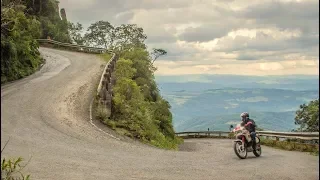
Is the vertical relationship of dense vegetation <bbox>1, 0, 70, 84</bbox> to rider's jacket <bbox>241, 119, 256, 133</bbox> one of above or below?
above

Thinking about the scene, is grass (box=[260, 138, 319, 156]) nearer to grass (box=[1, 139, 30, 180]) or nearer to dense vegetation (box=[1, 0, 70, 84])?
dense vegetation (box=[1, 0, 70, 84])

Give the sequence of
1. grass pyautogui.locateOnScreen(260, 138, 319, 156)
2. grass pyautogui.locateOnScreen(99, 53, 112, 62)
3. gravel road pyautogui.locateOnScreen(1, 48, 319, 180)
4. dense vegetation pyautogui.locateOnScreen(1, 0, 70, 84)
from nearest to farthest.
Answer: dense vegetation pyautogui.locateOnScreen(1, 0, 70, 84)
gravel road pyautogui.locateOnScreen(1, 48, 319, 180)
grass pyautogui.locateOnScreen(260, 138, 319, 156)
grass pyautogui.locateOnScreen(99, 53, 112, 62)

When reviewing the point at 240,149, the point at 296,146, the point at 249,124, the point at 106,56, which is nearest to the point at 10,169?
the point at 240,149

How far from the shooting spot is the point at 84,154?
41.9 feet

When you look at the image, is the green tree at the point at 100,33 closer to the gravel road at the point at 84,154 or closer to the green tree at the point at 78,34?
the green tree at the point at 78,34

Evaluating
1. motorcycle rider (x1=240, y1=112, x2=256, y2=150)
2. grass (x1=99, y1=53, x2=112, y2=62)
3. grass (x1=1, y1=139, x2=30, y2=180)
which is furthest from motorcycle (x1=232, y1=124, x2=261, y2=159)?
grass (x1=99, y1=53, x2=112, y2=62)

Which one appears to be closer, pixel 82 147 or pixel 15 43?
pixel 15 43

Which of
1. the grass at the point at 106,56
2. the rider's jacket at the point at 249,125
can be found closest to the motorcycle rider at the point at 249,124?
the rider's jacket at the point at 249,125

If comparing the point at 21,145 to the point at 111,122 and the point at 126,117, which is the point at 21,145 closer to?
the point at 111,122

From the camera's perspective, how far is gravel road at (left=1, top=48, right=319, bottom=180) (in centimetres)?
1038

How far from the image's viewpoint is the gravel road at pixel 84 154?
10375mm

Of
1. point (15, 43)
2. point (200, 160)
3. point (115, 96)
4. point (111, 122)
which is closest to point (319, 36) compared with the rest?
point (15, 43)

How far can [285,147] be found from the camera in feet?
68.9

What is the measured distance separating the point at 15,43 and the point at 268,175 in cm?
783
